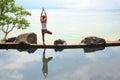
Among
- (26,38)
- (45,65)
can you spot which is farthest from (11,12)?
(45,65)

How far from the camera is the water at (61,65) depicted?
15117 millimetres

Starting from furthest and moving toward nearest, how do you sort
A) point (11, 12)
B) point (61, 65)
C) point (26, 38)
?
point (11, 12)
point (26, 38)
point (61, 65)

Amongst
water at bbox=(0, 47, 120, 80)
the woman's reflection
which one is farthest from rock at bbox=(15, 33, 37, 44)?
the woman's reflection

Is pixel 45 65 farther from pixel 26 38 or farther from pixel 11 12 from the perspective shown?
pixel 11 12

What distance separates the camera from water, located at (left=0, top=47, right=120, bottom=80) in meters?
15.1

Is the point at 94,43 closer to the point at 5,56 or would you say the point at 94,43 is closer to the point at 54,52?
the point at 54,52

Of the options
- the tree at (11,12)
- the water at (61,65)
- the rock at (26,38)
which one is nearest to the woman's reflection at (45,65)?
the water at (61,65)

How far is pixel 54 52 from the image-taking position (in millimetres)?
21391

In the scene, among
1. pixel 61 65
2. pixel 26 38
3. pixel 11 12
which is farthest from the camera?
pixel 11 12

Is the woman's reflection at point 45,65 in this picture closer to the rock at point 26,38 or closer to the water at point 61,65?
the water at point 61,65

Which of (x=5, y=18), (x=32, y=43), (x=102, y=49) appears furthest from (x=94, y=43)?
(x=5, y=18)

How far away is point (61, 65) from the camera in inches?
694

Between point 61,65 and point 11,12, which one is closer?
point 61,65

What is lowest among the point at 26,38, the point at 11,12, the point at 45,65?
the point at 45,65
